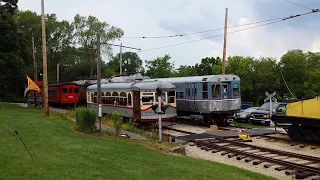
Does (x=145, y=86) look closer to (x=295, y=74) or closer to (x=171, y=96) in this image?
(x=171, y=96)

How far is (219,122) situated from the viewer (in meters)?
25.5

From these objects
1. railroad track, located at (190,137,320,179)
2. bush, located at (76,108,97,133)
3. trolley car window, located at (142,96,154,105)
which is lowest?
railroad track, located at (190,137,320,179)

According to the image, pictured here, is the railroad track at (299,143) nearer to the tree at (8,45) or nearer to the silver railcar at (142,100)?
the silver railcar at (142,100)

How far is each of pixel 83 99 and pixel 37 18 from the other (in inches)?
1523

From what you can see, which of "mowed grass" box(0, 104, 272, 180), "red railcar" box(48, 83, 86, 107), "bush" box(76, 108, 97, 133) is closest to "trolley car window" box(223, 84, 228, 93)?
"bush" box(76, 108, 97, 133)

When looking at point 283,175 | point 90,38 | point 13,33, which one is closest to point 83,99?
point 13,33

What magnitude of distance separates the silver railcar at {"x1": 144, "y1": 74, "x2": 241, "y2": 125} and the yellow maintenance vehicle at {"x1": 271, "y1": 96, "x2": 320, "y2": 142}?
623 cm

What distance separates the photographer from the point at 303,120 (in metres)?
16.9

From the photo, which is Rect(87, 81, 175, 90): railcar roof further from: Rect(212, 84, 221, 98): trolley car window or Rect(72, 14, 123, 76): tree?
Rect(72, 14, 123, 76): tree

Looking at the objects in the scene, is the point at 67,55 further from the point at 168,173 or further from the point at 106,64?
the point at 168,173

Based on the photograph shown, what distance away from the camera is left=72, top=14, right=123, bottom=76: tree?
7338cm

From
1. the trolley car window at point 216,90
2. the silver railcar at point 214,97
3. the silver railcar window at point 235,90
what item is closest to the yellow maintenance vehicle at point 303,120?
the silver railcar at point 214,97

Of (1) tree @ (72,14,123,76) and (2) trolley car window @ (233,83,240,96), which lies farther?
(1) tree @ (72,14,123,76)

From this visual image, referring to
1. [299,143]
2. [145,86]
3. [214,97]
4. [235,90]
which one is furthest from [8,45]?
[299,143]
